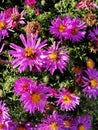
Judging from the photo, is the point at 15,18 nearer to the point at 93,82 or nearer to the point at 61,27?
the point at 61,27

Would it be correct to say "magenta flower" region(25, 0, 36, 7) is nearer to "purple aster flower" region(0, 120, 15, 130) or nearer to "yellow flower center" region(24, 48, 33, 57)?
"yellow flower center" region(24, 48, 33, 57)

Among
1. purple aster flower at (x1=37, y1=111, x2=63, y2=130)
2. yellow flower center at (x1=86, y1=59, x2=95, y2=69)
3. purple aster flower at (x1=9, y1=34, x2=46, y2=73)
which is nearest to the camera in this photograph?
purple aster flower at (x1=9, y1=34, x2=46, y2=73)

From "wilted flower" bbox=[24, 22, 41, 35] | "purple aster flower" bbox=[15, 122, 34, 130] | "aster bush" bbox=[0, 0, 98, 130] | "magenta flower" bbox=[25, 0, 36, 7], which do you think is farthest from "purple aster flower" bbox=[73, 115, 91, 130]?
"magenta flower" bbox=[25, 0, 36, 7]

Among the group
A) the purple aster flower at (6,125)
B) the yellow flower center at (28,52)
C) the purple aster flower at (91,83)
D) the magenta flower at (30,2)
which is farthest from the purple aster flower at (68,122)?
the magenta flower at (30,2)

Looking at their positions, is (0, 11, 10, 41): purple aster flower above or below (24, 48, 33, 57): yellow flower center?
above

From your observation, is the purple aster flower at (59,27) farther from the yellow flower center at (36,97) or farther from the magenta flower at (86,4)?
the yellow flower center at (36,97)

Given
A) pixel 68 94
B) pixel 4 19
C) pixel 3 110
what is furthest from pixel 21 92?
pixel 4 19

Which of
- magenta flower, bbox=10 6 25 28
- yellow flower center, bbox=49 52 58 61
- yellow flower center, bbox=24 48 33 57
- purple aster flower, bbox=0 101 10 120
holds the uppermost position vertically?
magenta flower, bbox=10 6 25 28

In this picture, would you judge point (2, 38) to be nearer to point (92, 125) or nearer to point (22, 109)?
point (22, 109)
